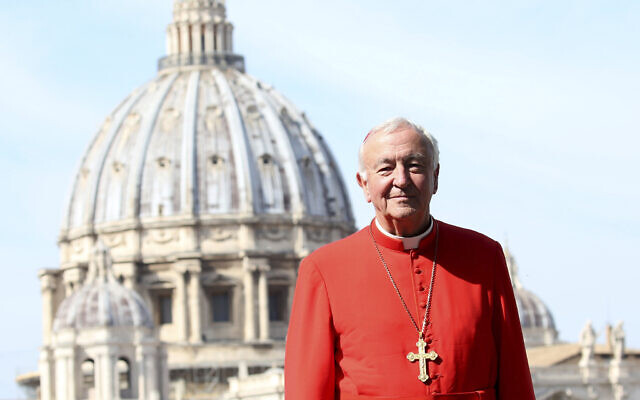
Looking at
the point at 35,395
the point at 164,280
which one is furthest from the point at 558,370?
the point at 35,395

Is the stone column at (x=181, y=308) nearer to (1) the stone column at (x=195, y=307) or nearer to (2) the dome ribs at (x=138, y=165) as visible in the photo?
(1) the stone column at (x=195, y=307)

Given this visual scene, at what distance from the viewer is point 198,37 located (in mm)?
93500

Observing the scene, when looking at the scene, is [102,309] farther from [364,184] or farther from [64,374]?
[364,184]

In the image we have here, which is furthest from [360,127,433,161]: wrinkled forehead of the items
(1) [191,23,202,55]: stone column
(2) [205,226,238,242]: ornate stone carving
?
(1) [191,23,202,55]: stone column

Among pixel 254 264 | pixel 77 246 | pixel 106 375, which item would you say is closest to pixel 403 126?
pixel 106 375

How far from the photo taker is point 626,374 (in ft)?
247

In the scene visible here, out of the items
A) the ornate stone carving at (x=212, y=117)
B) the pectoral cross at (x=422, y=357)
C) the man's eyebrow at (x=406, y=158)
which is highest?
the ornate stone carving at (x=212, y=117)

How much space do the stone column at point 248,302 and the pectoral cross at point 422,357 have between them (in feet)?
256

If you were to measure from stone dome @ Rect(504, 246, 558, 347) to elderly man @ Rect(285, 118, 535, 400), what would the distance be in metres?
80.4

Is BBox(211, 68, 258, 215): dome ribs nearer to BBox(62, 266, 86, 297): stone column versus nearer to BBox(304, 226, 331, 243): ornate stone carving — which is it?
BBox(304, 226, 331, 243): ornate stone carving

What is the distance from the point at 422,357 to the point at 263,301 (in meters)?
79.1

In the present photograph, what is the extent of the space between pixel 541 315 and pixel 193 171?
18.3 metres

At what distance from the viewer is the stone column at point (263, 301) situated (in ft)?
277

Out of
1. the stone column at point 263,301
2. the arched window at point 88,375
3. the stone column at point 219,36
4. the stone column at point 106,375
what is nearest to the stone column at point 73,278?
the stone column at point 263,301
